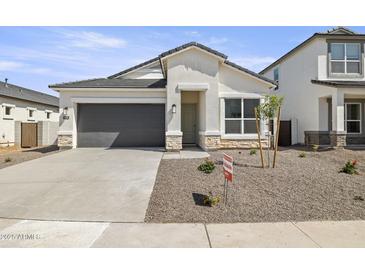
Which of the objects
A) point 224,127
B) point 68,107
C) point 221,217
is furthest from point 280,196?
point 68,107

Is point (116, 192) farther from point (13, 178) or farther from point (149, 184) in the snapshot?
point (13, 178)

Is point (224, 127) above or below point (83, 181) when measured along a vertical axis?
above

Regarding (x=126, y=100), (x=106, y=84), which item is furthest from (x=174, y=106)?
(x=106, y=84)

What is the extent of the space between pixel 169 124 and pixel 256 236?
9.09 m

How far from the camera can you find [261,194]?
6.61 metres

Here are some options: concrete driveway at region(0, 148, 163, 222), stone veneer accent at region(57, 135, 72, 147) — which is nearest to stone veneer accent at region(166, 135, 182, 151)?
concrete driveway at region(0, 148, 163, 222)

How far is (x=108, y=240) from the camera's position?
14.4 ft

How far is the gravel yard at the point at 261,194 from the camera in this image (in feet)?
18.2

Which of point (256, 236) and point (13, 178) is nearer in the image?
point (256, 236)

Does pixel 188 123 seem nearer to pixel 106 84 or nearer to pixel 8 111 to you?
pixel 106 84

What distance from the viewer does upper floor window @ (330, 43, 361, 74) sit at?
52.7 ft

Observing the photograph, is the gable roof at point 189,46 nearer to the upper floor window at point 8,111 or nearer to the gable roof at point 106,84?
the gable roof at point 106,84

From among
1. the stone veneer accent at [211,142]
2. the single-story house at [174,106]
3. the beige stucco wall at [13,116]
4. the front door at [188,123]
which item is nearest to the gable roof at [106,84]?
the single-story house at [174,106]

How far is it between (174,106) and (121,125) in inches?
169
